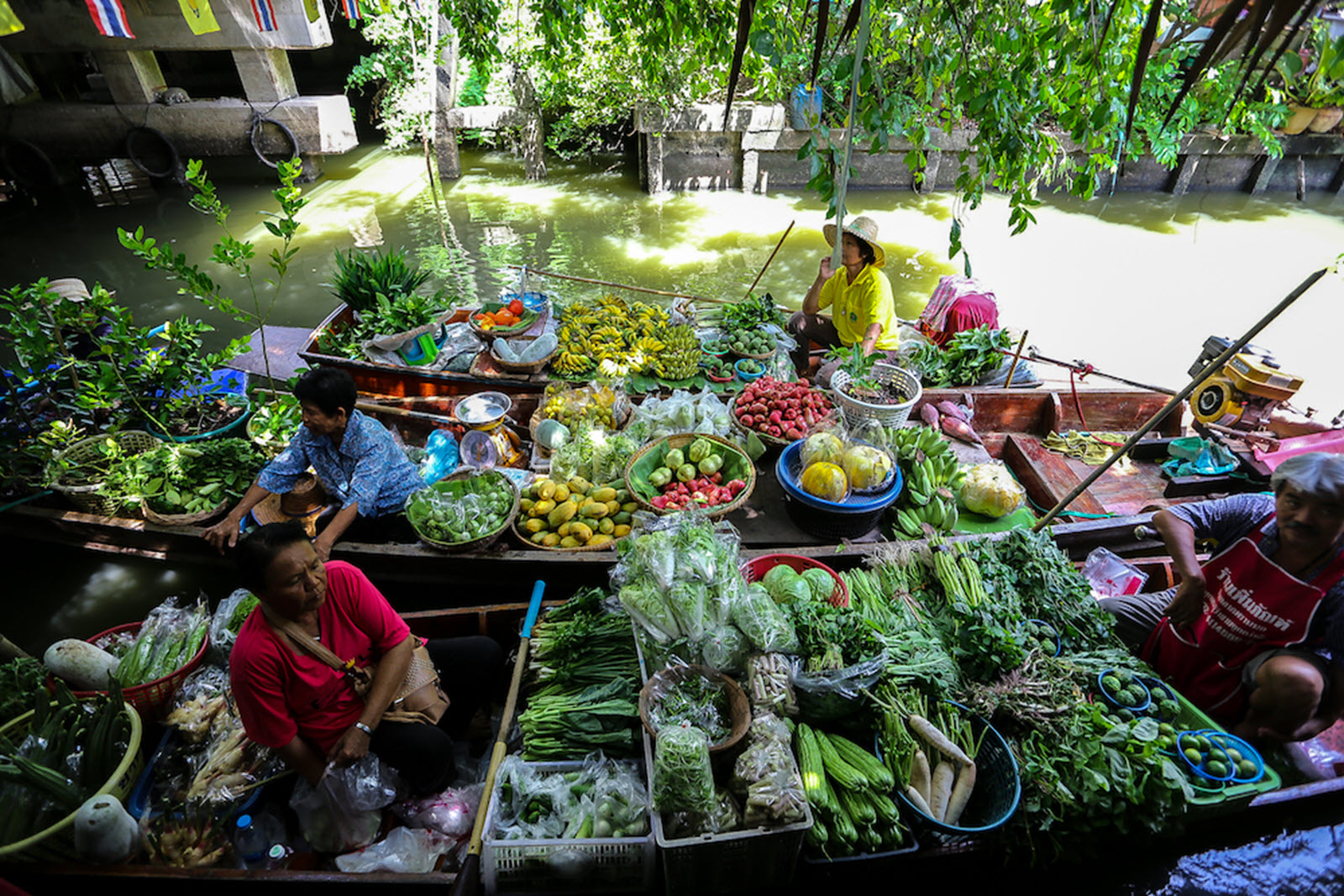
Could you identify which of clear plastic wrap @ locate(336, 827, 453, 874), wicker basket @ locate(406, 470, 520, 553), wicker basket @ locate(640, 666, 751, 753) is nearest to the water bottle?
clear plastic wrap @ locate(336, 827, 453, 874)

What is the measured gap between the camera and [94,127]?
38.2 feet

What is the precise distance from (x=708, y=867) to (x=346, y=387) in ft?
9.07

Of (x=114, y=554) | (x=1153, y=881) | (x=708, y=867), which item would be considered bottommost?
(x=1153, y=881)

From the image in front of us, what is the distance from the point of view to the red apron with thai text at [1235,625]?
8.29ft

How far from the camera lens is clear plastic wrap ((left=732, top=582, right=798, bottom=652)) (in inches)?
96.0

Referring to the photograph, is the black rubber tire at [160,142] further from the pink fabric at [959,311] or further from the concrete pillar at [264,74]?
the pink fabric at [959,311]

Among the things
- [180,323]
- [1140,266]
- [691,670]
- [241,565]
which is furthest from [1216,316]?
[180,323]

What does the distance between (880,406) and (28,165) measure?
16.0 m

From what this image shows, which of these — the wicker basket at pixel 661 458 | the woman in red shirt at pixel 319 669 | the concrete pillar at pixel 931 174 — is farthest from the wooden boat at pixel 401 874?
the concrete pillar at pixel 931 174

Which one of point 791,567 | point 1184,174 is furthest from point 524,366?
point 1184,174

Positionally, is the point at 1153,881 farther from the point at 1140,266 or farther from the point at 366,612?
the point at 1140,266

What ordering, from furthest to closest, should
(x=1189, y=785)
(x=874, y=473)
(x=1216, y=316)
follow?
1. (x=1216, y=316)
2. (x=874, y=473)
3. (x=1189, y=785)

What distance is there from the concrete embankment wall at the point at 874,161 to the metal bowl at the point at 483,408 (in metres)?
Result: 8.82

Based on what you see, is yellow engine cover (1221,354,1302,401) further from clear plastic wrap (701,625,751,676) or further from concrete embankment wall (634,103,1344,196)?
concrete embankment wall (634,103,1344,196)
